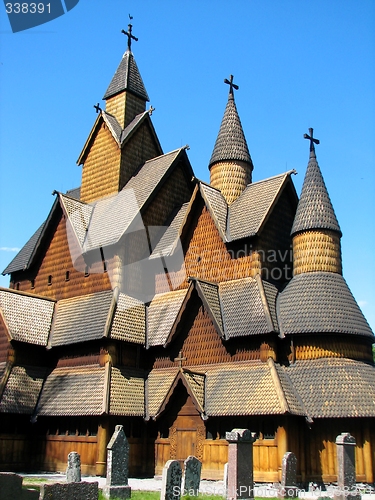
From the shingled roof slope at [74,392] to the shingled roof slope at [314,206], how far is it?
31.3 ft

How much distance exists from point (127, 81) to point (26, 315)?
13.3 meters

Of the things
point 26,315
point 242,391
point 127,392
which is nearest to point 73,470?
point 127,392

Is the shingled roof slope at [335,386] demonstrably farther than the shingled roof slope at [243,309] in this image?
No

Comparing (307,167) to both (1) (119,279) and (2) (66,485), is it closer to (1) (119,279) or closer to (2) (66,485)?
(1) (119,279)

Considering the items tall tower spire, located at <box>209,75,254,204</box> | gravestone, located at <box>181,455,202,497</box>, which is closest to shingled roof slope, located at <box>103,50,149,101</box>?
tall tower spire, located at <box>209,75,254,204</box>

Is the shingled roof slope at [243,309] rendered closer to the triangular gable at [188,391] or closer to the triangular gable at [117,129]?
the triangular gable at [188,391]

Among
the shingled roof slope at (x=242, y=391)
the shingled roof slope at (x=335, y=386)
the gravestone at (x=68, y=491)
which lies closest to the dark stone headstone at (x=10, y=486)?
the gravestone at (x=68, y=491)

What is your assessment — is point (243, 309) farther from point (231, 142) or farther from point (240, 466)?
point (240, 466)

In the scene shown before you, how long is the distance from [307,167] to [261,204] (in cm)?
242

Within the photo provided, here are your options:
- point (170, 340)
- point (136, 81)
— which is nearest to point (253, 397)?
point (170, 340)

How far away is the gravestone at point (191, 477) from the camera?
15462 mm

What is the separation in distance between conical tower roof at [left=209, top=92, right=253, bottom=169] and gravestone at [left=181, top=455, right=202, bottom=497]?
15.2m

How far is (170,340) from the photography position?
23.6 m

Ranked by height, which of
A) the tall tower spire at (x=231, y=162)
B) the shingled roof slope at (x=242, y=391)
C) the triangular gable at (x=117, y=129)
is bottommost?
the shingled roof slope at (x=242, y=391)
